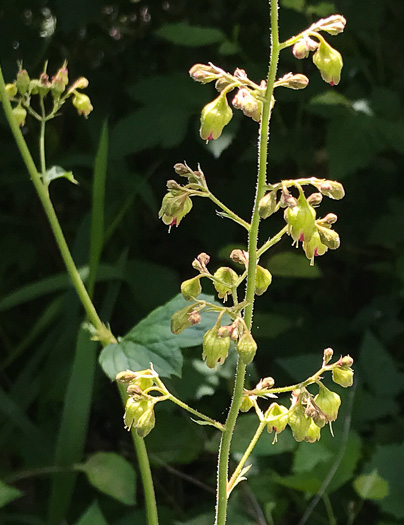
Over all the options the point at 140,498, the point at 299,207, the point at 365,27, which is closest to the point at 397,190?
the point at 365,27

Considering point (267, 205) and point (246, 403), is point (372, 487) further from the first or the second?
point (267, 205)

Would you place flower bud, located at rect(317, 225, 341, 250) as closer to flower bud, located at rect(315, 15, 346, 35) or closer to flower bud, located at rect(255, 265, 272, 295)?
flower bud, located at rect(255, 265, 272, 295)

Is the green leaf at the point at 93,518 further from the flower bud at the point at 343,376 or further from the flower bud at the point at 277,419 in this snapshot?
the flower bud at the point at 343,376

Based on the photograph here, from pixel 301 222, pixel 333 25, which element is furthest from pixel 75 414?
pixel 333 25

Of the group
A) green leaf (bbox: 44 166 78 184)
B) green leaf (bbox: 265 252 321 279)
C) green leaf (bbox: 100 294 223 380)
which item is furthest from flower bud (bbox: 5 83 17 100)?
green leaf (bbox: 265 252 321 279)

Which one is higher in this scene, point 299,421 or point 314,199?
point 314,199

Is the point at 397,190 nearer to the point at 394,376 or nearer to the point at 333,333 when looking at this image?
the point at 333,333

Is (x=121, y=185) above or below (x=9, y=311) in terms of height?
above
